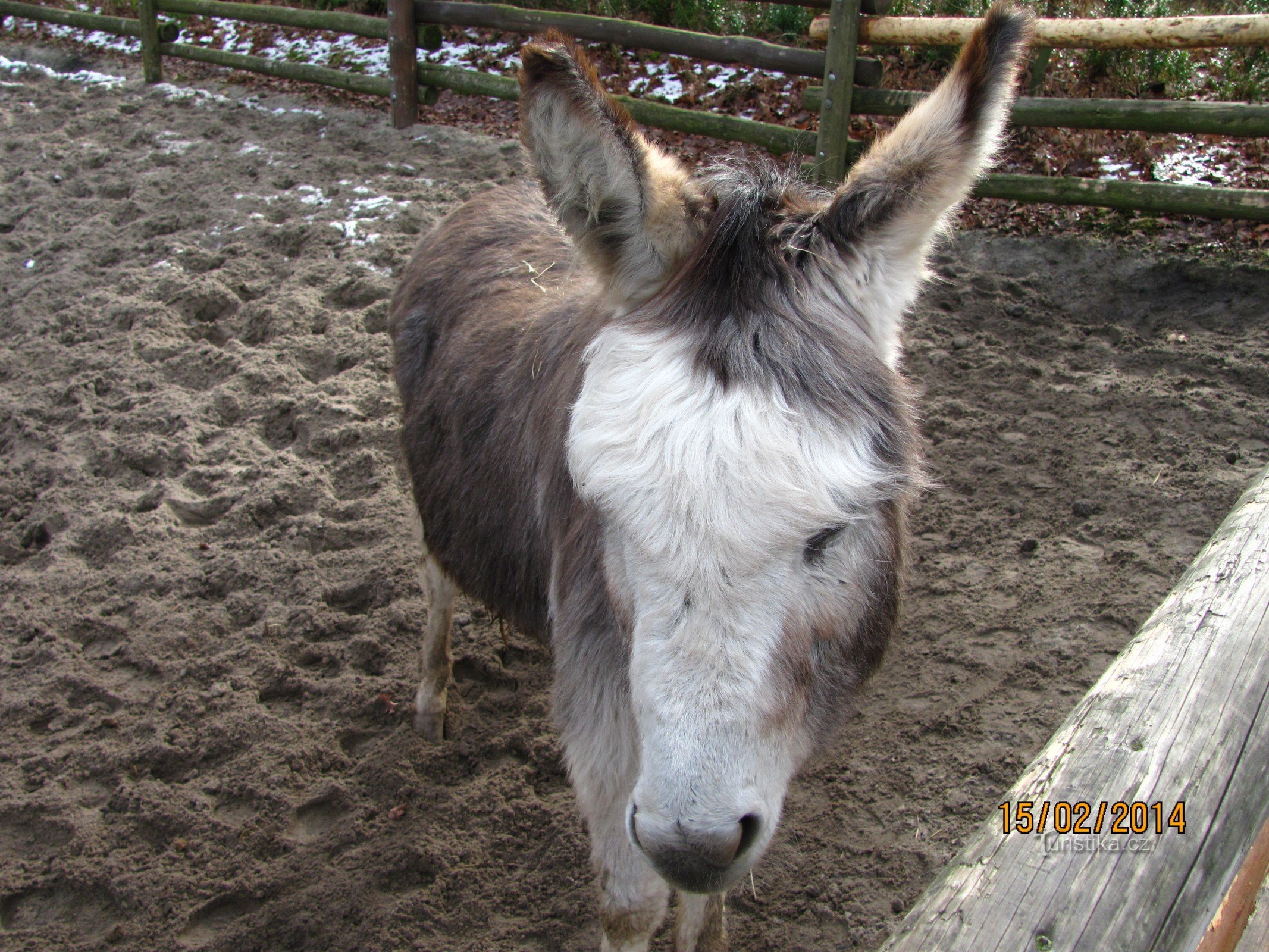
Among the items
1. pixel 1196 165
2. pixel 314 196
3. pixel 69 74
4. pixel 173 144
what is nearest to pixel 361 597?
pixel 314 196

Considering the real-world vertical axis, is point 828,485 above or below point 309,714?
above

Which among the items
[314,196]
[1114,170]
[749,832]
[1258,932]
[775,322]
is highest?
[775,322]

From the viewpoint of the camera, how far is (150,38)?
9.13 metres

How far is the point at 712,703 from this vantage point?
1.34 m

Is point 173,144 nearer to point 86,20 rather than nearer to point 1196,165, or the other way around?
point 86,20

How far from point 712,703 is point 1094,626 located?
2.48m

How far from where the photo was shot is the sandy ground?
2645mm

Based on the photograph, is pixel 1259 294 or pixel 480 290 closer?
pixel 480 290

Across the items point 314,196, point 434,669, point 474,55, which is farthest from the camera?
point 474,55

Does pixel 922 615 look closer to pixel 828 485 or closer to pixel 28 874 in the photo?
pixel 828 485

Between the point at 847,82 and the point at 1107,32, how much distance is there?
5.05 feet

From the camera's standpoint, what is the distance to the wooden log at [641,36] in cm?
604

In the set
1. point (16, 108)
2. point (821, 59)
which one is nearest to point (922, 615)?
point (821, 59)
